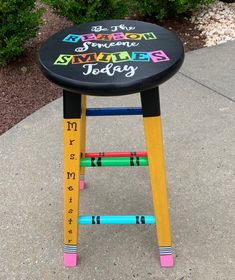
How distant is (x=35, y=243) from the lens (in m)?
2.19

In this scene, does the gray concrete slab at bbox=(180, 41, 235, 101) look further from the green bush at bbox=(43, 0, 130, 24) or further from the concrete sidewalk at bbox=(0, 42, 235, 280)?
the green bush at bbox=(43, 0, 130, 24)

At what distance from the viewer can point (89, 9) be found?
3.89 m

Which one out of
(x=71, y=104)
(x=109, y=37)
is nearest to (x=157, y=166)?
(x=71, y=104)

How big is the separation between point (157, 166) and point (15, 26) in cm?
248

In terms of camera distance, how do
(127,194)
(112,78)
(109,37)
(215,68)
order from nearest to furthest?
(112,78)
(109,37)
(127,194)
(215,68)

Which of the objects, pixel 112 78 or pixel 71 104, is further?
pixel 71 104

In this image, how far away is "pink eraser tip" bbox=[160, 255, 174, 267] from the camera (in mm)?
2000

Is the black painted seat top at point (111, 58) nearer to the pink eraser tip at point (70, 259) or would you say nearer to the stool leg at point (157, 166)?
the stool leg at point (157, 166)

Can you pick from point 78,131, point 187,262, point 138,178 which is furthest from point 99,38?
point 187,262

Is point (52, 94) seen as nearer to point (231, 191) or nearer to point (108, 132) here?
point (108, 132)

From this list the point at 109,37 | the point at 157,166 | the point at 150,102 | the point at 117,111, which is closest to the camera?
the point at 150,102

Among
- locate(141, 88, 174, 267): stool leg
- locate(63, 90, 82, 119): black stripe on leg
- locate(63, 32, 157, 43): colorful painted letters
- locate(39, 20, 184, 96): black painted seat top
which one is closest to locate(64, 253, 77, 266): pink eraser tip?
locate(141, 88, 174, 267): stool leg

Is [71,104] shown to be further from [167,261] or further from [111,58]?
[167,261]

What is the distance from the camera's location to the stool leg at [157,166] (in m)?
1.68
